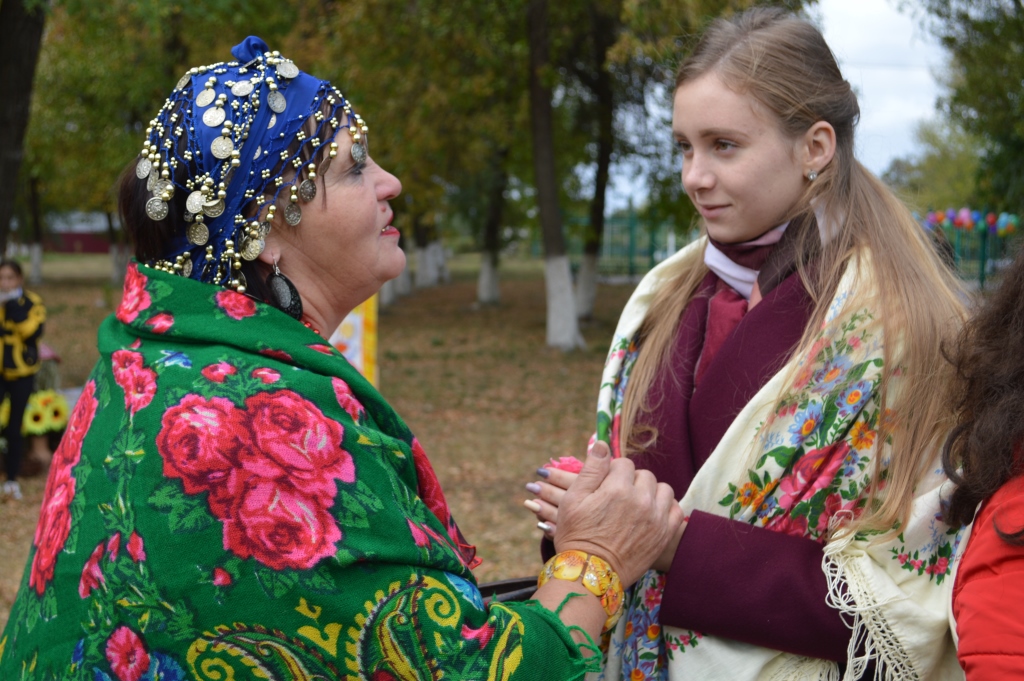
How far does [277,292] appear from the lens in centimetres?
170

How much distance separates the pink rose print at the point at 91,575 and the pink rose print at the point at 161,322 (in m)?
0.37

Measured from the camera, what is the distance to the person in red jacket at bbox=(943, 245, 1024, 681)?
1.32 m

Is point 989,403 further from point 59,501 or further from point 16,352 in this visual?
point 16,352

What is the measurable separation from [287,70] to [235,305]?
1.47 feet

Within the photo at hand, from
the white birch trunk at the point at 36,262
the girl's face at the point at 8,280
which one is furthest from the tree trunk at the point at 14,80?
the white birch trunk at the point at 36,262

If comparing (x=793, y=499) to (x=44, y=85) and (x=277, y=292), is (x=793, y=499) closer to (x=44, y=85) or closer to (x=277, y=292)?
(x=277, y=292)

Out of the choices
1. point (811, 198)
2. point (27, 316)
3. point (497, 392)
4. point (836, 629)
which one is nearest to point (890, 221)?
point (811, 198)

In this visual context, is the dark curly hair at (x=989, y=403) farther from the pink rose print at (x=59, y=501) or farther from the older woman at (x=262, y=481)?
the pink rose print at (x=59, y=501)

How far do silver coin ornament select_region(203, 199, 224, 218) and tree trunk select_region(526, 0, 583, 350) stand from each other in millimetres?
12361

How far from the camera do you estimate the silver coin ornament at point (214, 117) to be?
162 centimetres

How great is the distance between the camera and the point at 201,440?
1.45 meters

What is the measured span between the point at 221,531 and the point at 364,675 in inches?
12.2

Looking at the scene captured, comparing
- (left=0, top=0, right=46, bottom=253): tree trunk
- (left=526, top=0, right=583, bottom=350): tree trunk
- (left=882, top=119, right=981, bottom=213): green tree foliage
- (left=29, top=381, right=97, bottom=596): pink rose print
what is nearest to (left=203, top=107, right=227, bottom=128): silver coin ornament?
(left=29, top=381, right=97, bottom=596): pink rose print

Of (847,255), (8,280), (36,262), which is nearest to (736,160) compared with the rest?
(847,255)
